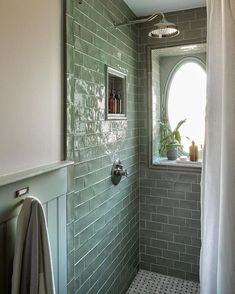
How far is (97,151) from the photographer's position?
5.94 feet

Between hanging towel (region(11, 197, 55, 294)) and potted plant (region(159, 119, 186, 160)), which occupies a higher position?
potted plant (region(159, 119, 186, 160))

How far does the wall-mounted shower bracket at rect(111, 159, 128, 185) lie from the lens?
2.06 m

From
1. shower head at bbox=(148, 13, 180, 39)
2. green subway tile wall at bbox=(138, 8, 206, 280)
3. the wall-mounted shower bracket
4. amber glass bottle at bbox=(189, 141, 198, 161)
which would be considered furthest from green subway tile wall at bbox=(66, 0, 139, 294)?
amber glass bottle at bbox=(189, 141, 198, 161)

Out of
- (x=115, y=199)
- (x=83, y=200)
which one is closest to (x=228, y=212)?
(x=83, y=200)

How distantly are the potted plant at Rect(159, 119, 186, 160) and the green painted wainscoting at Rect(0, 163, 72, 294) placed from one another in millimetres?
1560

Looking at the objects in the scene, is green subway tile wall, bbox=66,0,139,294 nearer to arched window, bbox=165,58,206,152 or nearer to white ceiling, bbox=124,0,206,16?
white ceiling, bbox=124,0,206,16

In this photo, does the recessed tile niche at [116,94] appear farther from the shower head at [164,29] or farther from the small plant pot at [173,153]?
the small plant pot at [173,153]

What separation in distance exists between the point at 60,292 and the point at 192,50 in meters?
2.45

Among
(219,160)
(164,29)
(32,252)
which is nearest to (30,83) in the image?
(32,252)

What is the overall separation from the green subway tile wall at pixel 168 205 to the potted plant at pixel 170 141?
0.85 feet

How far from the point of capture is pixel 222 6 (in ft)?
3.78

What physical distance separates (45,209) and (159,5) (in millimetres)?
2044

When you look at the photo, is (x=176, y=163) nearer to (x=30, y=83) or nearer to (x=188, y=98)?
(x=188, y=98)

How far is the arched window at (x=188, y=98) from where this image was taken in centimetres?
283
